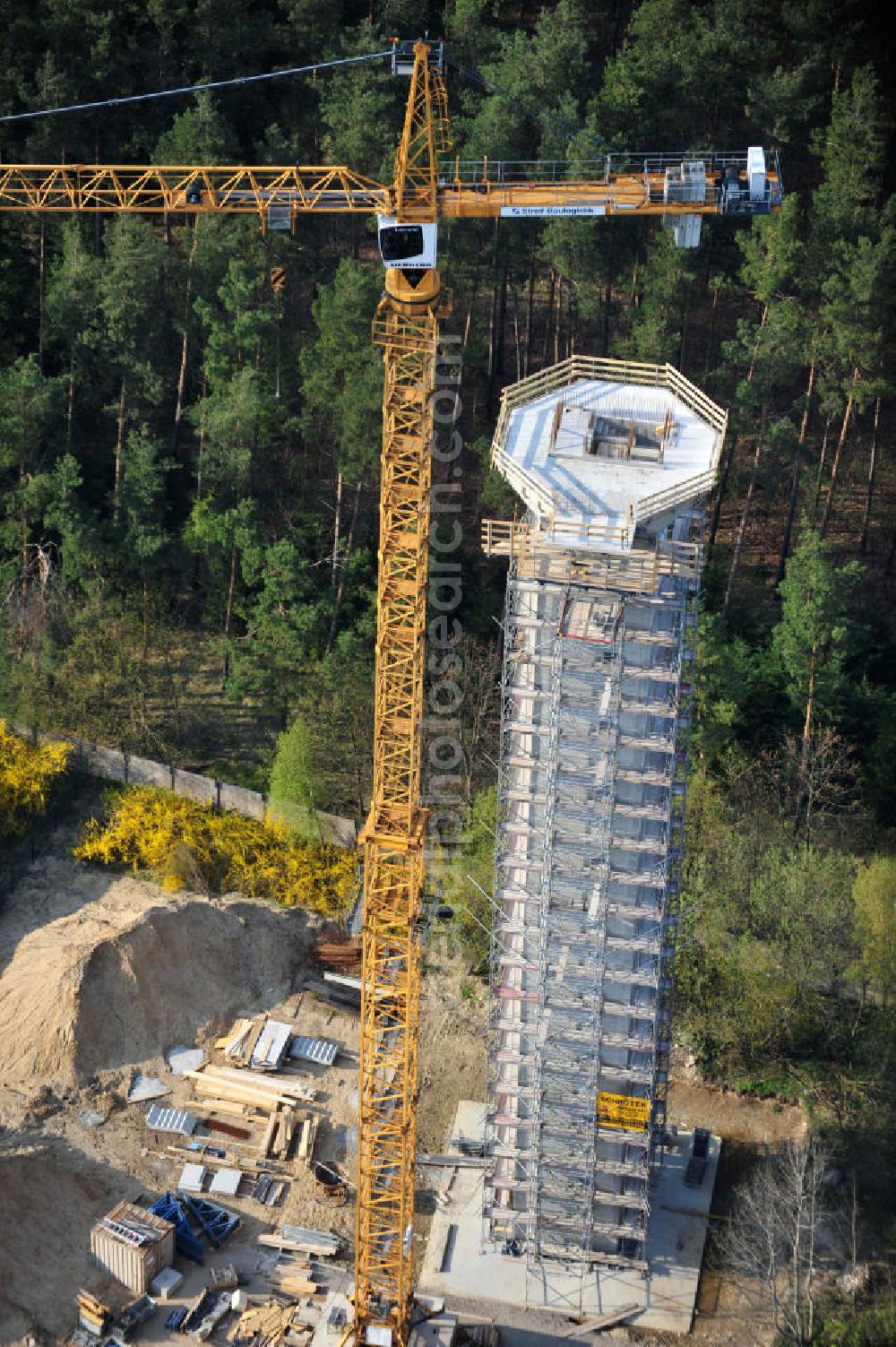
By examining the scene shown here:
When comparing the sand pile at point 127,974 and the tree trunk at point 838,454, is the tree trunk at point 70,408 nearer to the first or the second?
the sand pile at point 127,974

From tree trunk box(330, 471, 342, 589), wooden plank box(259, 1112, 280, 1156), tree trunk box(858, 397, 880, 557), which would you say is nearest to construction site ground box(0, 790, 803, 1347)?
wooden plank box(259, 1112, 280, 1156)

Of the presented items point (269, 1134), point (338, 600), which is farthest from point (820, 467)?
point (269, 1134)

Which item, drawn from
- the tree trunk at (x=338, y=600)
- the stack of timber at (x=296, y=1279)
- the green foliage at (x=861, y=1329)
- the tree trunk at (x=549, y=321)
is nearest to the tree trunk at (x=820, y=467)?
the tree trunk at (x=549, y=321)

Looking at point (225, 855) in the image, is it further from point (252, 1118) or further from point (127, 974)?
point (252, 1118)

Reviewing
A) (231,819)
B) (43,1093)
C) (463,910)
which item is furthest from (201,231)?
(43,1093)

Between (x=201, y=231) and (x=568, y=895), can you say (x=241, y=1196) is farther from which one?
(x=201, y=231)

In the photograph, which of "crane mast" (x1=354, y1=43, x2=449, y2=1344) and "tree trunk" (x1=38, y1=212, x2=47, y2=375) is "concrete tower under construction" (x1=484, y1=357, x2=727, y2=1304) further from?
"tree trunk" (x1=38, y1=212, x2=47, y2=375)
